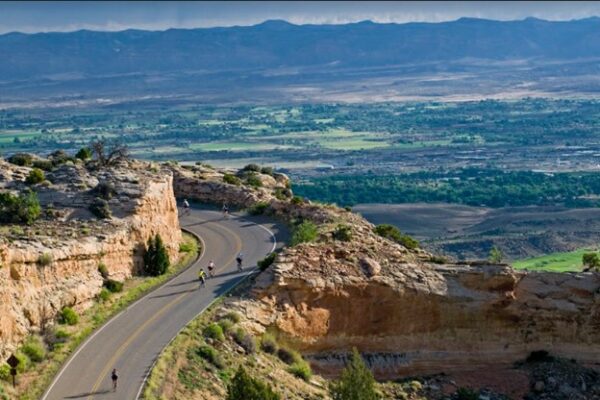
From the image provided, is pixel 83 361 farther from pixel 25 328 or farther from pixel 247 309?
pixel 247 309

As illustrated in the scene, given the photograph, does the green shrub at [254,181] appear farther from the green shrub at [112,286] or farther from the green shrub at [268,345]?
the green shrub at [268,345]

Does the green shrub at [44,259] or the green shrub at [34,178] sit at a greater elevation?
the green shrub at [34,178]

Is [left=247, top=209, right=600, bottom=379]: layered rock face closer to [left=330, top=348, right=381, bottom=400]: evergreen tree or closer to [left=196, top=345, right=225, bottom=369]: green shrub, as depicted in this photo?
[left=196, top=345, right=225, bottom=369]: green shrub

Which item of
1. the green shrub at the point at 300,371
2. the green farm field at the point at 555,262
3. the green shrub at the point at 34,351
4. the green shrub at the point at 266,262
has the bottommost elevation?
the green farm field at the point at 555,262

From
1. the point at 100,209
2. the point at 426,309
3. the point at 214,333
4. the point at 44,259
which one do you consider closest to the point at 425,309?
the point at 426,309

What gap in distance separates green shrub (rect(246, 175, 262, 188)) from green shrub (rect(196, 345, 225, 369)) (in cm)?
3045

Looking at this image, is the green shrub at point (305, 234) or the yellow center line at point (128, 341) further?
the green shrub at point (305, 234)

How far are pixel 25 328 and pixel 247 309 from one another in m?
8.68

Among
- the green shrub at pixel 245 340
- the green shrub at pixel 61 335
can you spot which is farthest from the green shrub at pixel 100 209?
the green shrub at pixel 245 340

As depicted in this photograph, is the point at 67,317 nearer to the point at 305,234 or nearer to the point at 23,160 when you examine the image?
the point at 305,234

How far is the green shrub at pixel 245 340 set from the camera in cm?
3847

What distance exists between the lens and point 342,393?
3397 cm

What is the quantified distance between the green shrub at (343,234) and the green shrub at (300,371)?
886 centimetres

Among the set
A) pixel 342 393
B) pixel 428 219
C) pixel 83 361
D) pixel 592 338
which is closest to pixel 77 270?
pixel 83 361
